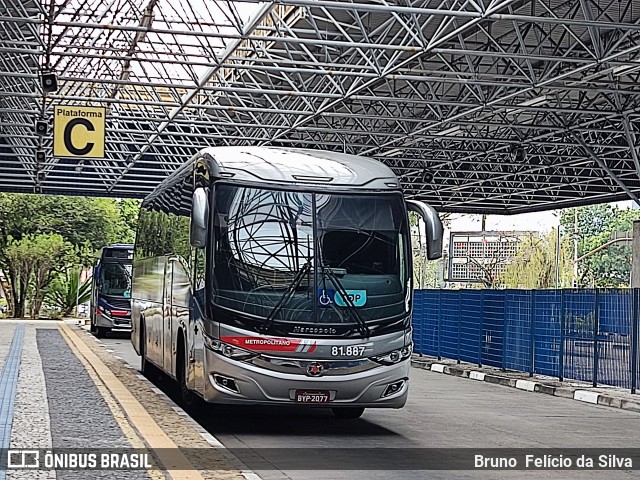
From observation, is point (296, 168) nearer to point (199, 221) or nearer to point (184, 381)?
point (199, 221)

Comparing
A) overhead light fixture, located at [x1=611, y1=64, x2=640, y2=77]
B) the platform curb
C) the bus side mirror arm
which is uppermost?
overhead light fixture, located at [x1=611, y1=64, x2=640, y2=77]

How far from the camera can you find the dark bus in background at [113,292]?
3659 cm

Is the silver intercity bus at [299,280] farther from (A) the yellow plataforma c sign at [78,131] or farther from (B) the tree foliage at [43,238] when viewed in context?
(B) the tree foliage at [43,238]

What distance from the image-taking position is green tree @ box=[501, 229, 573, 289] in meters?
69.2

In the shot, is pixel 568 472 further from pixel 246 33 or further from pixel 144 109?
pixel 144 109

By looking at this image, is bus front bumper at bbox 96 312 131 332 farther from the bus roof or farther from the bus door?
the bus roof

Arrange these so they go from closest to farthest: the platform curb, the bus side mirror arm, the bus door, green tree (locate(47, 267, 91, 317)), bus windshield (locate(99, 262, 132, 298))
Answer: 1. the bus side mirror arm
2. the bus door
3. the platform curb
4. bus windshield (locate(99, 262, 132, 298))
5. green tree (locate(47, 267, 91, 317))

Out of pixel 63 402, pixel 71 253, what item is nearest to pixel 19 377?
pixel 63 402

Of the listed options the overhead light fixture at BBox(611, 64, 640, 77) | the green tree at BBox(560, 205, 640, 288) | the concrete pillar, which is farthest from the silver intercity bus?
the green tree at BBox(560, 205, 640, 288)

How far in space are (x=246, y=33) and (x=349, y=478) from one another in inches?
555

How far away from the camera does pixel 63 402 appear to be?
13438 millimetres

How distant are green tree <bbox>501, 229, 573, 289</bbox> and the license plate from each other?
2226 inches

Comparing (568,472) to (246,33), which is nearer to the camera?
(568,472)

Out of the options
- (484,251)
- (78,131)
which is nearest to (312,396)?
(78,131)
